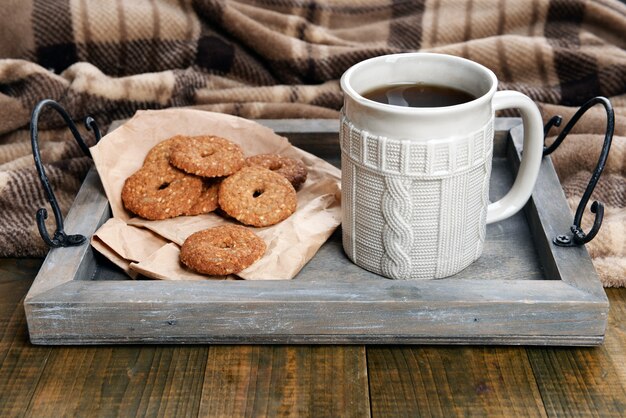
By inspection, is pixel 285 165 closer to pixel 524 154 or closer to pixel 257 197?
pixel 257 197

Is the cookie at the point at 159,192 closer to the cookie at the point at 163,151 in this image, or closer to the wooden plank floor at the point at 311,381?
the cookie at the point at 163,151

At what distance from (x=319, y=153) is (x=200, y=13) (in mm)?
444

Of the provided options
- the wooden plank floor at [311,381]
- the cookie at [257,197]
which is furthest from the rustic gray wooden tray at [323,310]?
the cookie at [257,197]

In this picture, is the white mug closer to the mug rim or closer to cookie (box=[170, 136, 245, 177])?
the mug rim

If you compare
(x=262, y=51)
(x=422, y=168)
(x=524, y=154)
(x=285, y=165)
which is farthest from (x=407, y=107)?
(x=262, y=51)

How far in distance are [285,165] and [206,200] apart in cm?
12

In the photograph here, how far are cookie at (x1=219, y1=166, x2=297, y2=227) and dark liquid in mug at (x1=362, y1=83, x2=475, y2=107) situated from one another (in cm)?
17

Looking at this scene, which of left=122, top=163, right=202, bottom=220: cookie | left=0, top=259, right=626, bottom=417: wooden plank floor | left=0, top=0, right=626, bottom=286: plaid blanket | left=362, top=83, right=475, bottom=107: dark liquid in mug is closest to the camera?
left=0, top=259, right=626, bottom=417: wooden plank floor

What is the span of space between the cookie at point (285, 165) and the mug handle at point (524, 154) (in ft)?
0.78

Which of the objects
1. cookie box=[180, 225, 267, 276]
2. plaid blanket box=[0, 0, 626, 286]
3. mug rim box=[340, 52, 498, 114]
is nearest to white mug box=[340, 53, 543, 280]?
mug rim box=[340, 52, 498, 114]

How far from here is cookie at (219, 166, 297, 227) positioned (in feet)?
3.08

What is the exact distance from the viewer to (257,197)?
3.13 ft

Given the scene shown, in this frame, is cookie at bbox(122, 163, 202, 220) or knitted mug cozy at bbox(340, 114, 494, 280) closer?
knitted mug cozy at bbox(340, 114, 494, 280)

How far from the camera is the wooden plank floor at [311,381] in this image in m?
0.74
